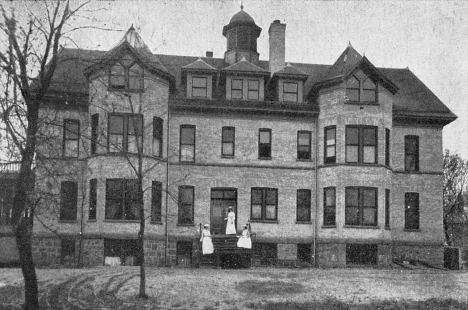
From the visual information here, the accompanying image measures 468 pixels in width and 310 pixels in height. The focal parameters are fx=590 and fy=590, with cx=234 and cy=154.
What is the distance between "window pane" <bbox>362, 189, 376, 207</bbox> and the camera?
31.4 metres

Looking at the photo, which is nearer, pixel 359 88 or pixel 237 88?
pixel 359 88

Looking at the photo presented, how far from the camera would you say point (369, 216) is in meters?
31.3

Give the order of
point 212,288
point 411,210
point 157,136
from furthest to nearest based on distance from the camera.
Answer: point 411,210 < point 157,136 < point 212,288

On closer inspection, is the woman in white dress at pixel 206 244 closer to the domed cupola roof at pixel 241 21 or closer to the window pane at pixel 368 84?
the window pane at pixel 368 84

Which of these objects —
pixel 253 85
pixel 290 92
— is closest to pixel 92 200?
pixel 253 85

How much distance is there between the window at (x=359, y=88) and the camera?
105ft

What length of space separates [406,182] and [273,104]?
8.90 m

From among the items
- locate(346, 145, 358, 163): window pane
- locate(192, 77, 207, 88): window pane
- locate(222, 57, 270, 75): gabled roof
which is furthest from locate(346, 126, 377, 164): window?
locate(192, 77, 207, 88): window pane

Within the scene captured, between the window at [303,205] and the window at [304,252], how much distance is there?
54.0 inches

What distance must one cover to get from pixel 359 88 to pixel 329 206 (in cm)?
662

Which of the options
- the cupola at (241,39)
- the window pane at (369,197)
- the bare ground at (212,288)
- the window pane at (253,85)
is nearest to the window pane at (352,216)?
the window pane at (369,197)

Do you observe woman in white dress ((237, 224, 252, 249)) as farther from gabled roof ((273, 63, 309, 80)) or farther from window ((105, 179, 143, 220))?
gabled roof ((273, 63, 309, 80))

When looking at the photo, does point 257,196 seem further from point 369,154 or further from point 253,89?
point 369,154

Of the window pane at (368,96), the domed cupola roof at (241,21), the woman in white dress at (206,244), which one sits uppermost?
the domed cupola roof at (241,21)
